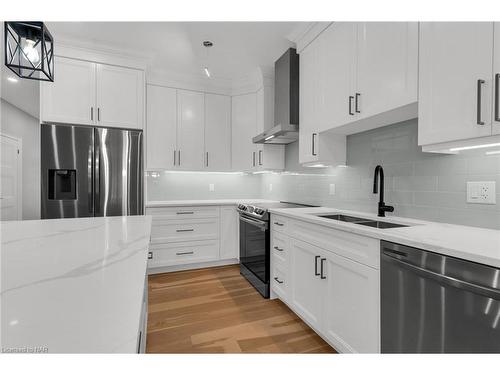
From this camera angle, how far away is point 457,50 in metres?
1.25

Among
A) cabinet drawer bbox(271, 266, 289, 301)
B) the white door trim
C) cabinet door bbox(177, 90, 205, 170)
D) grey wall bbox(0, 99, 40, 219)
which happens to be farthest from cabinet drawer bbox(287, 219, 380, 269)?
the white door trim

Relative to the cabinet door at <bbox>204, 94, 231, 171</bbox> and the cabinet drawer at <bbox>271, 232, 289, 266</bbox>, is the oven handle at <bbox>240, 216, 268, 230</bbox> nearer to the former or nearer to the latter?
the cabinet drawer at <bbox>271, 232, 289, 266</bbox>

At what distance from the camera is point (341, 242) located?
64.9 inches

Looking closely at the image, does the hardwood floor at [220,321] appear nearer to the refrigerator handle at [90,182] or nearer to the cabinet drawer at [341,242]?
the cabinet drawer at [341,242]

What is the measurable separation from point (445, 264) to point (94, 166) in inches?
122

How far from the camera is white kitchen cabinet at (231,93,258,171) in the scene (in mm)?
3703

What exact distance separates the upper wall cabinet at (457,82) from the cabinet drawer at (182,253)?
2.79 metres

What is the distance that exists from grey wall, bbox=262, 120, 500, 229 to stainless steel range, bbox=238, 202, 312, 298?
0.72 m

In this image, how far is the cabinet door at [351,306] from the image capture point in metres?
1.42

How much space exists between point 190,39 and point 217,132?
4.45ft

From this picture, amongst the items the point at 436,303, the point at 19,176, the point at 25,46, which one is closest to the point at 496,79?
the point at 436,303

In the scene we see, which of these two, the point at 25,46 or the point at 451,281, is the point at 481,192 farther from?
the point at 25,46

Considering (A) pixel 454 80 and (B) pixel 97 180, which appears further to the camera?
(B) pixel 97 180

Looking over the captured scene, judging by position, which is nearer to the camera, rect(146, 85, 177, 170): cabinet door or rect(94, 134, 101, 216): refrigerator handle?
rect(94, 134, 101, 216): refrigerator handle
